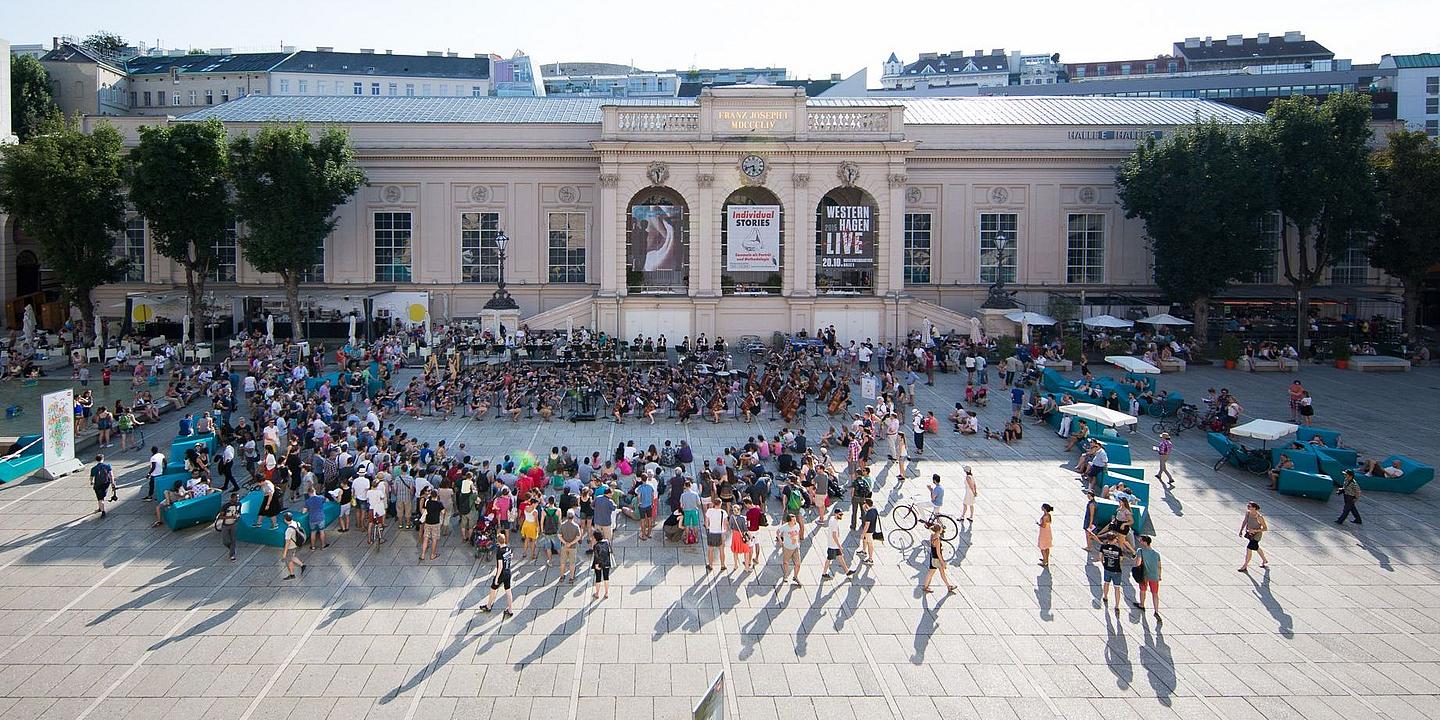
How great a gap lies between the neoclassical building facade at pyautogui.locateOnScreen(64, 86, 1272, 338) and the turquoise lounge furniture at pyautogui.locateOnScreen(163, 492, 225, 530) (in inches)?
974

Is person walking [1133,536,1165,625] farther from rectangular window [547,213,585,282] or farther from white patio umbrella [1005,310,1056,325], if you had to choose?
rectangular window [547,213,585,282]

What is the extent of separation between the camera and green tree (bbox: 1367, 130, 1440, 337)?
140ft

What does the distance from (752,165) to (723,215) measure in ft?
13.6

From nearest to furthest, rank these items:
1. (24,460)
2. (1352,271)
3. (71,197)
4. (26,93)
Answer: (24,460)
(71,197)
(1352,271)
(26,93)

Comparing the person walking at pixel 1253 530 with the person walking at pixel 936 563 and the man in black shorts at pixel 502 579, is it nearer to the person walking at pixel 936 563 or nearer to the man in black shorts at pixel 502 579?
the person walking at pixel 936 563

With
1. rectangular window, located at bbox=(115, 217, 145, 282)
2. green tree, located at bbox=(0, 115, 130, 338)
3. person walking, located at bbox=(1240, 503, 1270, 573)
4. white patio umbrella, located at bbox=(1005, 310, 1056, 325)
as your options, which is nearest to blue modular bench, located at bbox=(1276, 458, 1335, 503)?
person walking, located at bbox=(1240, 503, 1270, 573)

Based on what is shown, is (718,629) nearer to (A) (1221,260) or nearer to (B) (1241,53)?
(A) (1221,260)

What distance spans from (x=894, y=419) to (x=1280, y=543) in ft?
29.5

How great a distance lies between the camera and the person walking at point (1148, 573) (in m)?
15.7

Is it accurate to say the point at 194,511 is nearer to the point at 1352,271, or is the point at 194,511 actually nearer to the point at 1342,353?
the point at 1342,353

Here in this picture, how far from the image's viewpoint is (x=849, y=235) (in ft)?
149

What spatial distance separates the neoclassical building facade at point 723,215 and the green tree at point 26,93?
3032 centimetres

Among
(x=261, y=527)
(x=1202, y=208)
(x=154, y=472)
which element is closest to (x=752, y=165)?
(x=1202, y=208)

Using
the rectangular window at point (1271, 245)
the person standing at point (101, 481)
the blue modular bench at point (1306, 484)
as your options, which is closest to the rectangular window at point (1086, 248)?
the rectangular window at point (1271, 245)
